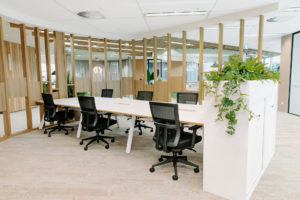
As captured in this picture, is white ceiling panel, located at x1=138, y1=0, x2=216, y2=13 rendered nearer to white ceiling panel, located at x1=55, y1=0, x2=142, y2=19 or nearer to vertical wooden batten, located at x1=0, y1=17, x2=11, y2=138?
white ceiling panel, located at x1=55, y1=0, x2=142, y2=19

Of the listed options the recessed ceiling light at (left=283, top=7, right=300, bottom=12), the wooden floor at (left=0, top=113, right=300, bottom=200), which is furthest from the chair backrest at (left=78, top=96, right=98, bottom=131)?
the recessed ceiling light at (left=283, top=7, right=300, bottom=12)

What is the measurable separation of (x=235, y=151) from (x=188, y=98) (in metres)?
2.29

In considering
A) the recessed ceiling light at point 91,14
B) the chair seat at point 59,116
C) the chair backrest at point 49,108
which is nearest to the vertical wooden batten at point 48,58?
the chair backrest at point 49,108

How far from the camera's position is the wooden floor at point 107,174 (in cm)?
235

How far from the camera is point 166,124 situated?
260 cm

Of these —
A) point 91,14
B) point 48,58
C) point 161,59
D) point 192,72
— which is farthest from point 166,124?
point 161,59

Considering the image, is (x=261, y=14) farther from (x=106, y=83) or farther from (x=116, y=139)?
(x=106, y=83)

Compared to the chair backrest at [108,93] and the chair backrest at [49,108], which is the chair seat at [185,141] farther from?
the chair backrest at [108,93]

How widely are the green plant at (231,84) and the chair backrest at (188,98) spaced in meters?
1.97

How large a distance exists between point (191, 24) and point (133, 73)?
2.87m

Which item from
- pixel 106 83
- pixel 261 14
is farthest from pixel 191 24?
pixel 106 83

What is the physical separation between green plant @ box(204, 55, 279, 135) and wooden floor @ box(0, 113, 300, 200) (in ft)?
3.29

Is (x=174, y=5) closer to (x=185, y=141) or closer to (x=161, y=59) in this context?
(x=161, y=59)

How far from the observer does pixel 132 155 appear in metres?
3.58
